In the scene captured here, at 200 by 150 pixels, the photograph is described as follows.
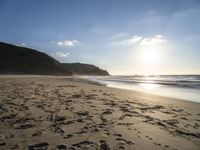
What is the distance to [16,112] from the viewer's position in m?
5.90

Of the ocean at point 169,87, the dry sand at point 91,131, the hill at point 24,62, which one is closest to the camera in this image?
the dry sand at point 91,131

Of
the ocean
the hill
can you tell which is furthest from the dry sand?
the hill

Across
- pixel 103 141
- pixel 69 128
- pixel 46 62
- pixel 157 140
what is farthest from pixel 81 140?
pixel 46 62

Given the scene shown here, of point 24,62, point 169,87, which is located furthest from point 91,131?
point 24,62

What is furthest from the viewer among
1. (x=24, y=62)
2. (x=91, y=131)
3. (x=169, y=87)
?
(x=24, y=62)

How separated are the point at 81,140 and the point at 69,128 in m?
0.82

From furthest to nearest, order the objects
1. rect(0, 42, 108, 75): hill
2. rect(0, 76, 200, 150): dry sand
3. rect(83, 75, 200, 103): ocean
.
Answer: rect(0, 42, 108, 75): hill, rect(83, 75, 200, 103): ocean, rect(0, 76, 200, 150): dry sand

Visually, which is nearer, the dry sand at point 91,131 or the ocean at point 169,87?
the dry sand at point 91,131

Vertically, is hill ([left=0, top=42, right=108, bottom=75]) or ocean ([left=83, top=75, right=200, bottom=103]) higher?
hill ([left=0, top=42, right=108, bottom=75])

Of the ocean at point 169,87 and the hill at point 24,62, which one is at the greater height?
the hill at point 24,62

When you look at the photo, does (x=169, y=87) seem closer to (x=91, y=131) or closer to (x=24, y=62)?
(x=91, y=131)

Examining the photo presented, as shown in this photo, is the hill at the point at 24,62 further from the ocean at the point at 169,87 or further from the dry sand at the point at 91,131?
the dry sand at the point at 91,131

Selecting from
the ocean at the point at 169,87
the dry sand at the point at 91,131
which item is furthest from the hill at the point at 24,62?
the dry sand at the point at 91,131

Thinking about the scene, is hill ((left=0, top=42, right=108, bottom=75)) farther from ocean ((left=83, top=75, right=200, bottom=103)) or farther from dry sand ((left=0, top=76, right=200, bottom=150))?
dry sand ((left=0, top=76, right=200, bottom=150))
